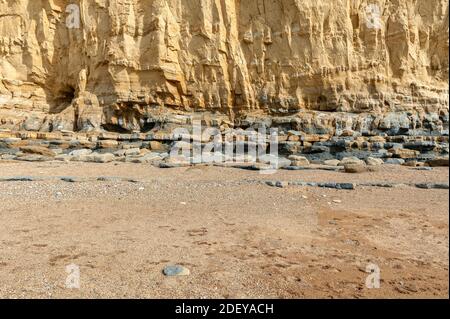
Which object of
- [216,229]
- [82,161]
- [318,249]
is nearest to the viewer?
[318,249]

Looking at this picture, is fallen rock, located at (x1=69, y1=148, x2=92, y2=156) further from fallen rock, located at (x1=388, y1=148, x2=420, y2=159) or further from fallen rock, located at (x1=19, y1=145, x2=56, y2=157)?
fallen rock, located at (x1=388, y1=148, x2=420, y2=159)

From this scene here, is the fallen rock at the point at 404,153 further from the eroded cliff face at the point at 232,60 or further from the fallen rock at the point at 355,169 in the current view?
the eroded cliff face at the point at 232,60

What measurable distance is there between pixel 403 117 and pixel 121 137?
1797 centimetres

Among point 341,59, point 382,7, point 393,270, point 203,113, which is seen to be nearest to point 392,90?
point 341,59

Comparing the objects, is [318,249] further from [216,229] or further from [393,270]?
[216,229]

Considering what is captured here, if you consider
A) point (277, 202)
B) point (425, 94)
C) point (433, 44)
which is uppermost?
point (433, 44)

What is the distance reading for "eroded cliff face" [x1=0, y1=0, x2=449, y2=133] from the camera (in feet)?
70.9

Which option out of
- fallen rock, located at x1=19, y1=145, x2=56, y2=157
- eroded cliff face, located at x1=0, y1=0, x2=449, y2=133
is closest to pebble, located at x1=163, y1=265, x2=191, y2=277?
fallen rock, located at x1=19, y1=145, x2=56, y2=157

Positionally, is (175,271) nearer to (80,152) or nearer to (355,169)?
(355,169)

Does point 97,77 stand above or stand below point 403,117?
above

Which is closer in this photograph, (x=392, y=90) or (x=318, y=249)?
(x=318, y=249)

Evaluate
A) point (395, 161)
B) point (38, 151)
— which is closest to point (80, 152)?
point (38, 151)

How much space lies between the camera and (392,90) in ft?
69.4

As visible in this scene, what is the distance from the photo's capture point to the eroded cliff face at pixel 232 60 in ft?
70.9
